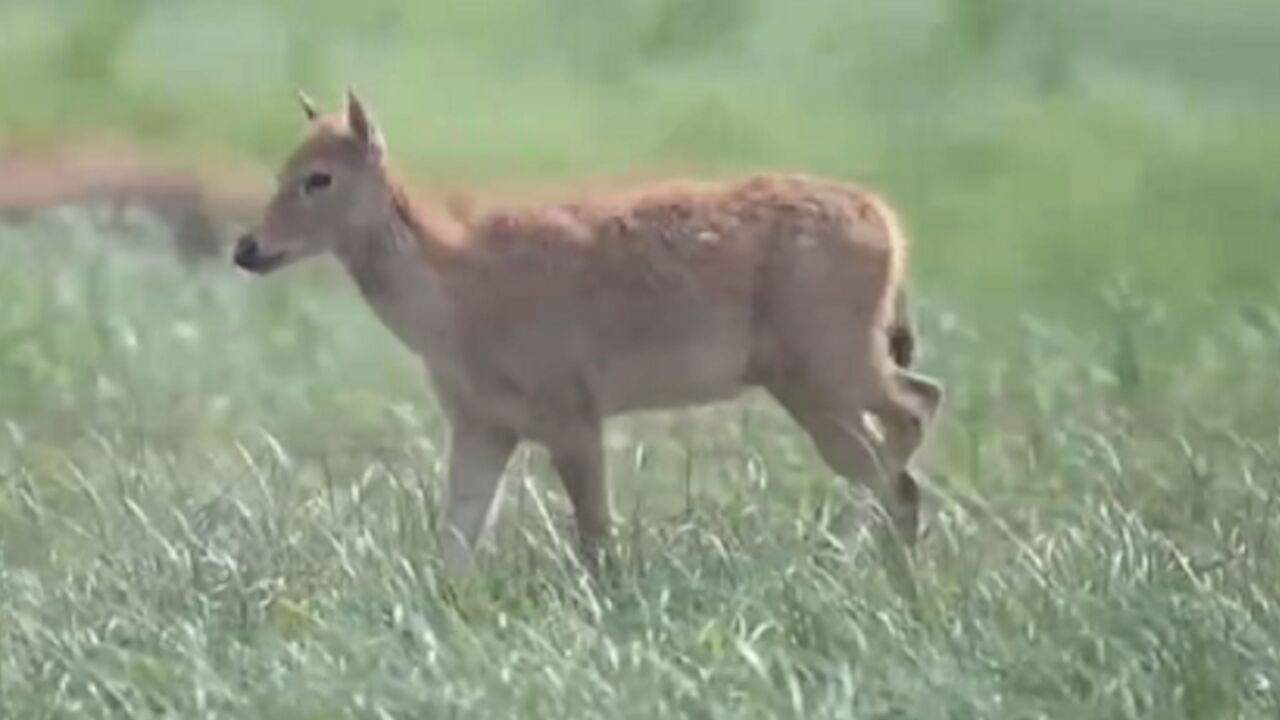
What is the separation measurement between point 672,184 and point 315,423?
3.85 ft

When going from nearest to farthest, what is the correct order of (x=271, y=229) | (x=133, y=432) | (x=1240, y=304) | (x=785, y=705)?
(x=785, y=705), (x=271, y=229), (x=133, y=432), (x=1240, y=304)

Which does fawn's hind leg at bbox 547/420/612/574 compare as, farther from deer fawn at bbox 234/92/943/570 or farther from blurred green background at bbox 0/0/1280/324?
blurred green background at bbox 0/0/1280/324

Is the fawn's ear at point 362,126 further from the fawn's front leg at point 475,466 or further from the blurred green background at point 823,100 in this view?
the blurred green background at point 823,100

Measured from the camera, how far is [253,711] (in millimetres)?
5480

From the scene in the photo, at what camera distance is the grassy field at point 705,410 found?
19.0 feet

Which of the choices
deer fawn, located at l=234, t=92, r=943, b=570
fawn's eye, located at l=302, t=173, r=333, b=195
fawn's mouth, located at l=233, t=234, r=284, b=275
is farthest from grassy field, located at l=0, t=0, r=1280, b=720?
fawn's eye, located at l=302, t=173, r=333, b=195

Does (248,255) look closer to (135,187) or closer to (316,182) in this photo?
(316,182)

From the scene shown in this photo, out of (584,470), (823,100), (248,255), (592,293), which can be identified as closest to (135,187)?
(823,100)

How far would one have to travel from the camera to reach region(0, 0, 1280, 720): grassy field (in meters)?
5.79

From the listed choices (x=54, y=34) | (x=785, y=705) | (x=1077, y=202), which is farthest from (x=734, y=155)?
(x=785, y=705)

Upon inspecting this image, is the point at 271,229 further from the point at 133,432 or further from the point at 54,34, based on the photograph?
the point at 54,34

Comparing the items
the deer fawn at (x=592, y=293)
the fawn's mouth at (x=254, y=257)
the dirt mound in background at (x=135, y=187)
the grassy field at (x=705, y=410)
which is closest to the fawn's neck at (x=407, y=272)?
the deer fawn at (x=592, y=293)

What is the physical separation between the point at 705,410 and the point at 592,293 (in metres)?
1.21

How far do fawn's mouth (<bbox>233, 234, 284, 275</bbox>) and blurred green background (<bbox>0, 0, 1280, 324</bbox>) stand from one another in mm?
1607
